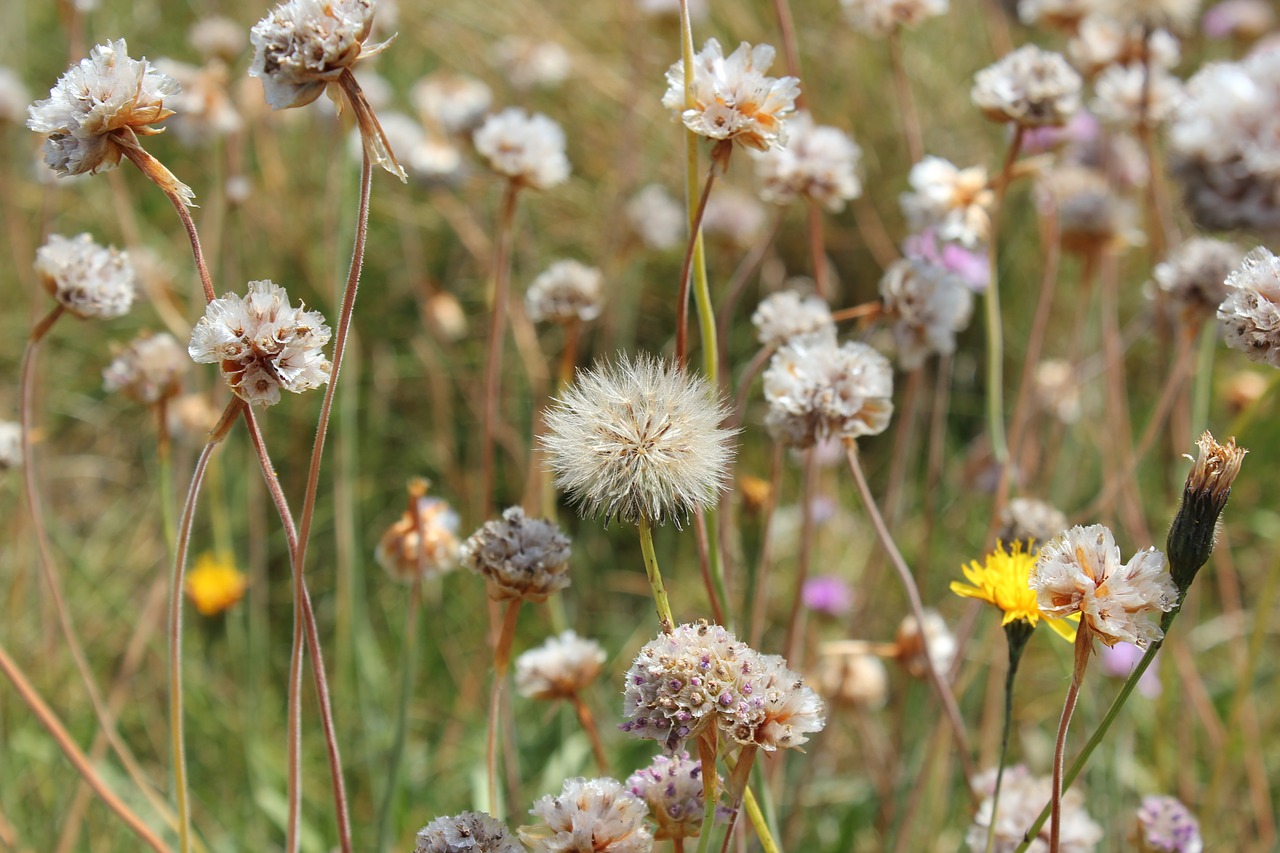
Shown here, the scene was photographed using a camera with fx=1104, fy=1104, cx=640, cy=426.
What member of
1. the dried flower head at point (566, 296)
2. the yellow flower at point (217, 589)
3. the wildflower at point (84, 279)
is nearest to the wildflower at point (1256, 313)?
the dried flower head at point (566, 296)

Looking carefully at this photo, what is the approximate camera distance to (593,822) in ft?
2.16

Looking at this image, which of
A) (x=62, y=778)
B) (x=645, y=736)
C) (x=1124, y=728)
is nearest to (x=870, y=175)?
(x=1124, y=728)

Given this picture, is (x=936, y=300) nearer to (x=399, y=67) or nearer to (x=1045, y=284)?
(x=1045, y=284)

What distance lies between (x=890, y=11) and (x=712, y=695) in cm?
101

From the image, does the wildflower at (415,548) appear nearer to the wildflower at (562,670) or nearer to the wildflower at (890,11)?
the wildflower at (562,670)

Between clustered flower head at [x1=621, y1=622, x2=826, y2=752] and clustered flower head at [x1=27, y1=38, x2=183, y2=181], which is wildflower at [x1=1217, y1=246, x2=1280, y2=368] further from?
clustered flower head at [x1=27, y1=38, x2=183, y2=181]

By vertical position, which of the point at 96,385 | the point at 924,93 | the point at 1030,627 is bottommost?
the point at 1030,627

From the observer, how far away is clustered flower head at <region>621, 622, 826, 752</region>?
62cm

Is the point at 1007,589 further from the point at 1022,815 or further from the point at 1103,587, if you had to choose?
the point at 1022,815

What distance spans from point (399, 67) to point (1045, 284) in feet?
7.89

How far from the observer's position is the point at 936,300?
1.12 meters

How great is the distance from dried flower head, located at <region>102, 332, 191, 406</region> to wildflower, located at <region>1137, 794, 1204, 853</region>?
101 cm

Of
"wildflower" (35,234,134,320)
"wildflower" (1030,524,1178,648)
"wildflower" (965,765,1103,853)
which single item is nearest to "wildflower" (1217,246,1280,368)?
"wildflower" (1030,524,1178,648)

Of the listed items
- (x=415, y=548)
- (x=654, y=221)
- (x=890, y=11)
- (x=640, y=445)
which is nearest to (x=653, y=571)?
(x=640, y=445)
